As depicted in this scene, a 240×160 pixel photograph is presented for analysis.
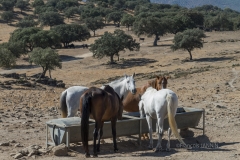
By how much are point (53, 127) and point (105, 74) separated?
124ft

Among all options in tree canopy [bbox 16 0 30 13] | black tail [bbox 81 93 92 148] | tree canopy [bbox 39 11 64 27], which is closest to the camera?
black tail [bbox 81 93 92 148]

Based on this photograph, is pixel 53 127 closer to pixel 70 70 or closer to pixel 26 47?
pixel 70 70

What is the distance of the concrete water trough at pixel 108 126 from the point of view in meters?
11.4

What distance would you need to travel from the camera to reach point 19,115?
17.6m

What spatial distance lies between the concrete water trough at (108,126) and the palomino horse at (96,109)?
69 centimetres

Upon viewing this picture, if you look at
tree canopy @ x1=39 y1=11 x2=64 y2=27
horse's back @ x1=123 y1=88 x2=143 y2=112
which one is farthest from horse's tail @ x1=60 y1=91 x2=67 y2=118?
tree canopy @ x1=39 y1=11 x2=64 y2=27

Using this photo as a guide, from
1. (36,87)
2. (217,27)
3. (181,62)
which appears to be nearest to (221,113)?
(36,87)

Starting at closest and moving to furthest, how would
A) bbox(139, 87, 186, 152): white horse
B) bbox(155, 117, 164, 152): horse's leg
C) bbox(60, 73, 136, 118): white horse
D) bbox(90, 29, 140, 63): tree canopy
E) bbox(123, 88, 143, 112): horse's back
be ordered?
bbox(139, 87, 186, 152): white horse → bbox(155, 117, 164, 152): horse's leg → bbox(60, 73, 136, 118): white horse → bbox(123, 88, 143, 112): horse's back → bbox(90, 29, 140, 63): tree canopy

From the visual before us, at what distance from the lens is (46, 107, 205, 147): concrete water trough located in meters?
11.4

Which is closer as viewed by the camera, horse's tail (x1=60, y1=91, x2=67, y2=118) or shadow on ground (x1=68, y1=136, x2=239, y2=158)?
shadow on ground (x1=68, y1=136, x2=239, y2=158)

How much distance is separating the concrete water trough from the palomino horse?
2.26 feet

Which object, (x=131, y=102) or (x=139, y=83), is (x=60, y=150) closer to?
(x=131, y=102)

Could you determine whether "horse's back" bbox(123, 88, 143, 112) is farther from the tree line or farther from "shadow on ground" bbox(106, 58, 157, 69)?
"shadow on ground" bbox(106, 58, 157, 69)

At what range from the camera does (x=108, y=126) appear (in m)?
12.0
